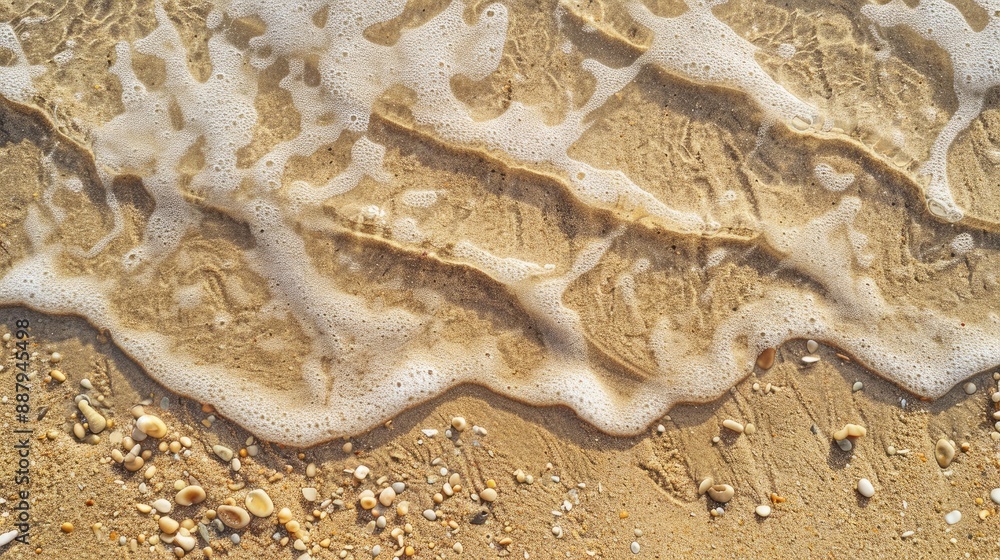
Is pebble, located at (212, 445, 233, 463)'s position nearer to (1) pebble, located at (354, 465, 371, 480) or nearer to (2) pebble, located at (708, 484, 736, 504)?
(1) pebble, located at (354, 465, 371, 480)

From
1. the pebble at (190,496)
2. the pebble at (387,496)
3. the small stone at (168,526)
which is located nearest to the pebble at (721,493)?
the pebble at (387,496)

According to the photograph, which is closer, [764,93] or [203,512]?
[203,512]

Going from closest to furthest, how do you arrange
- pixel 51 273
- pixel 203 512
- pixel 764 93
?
pixel 203 512 < pixel 51 273 < pixel 764 93

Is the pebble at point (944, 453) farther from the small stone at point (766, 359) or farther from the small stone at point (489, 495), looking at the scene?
the small stone at point (489, 495)

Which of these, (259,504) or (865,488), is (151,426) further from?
(865,488)

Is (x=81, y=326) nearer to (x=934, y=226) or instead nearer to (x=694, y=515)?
(x=694, y=515)

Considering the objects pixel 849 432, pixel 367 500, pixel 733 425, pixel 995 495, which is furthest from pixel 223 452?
pixel 995 495

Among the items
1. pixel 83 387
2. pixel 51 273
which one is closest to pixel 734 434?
pixel 83 387
